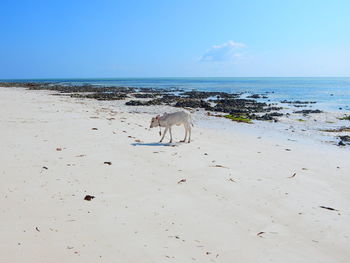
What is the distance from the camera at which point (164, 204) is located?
19.7 feet

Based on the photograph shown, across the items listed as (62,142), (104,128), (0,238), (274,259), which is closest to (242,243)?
(274,259)

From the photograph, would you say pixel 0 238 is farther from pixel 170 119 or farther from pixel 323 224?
pixel 170 119

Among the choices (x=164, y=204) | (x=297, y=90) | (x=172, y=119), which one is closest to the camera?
(x=164, y=204)

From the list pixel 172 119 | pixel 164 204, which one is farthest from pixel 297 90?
pixel 164 204

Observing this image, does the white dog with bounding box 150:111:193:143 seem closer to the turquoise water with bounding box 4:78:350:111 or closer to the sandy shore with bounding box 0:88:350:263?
the sandy shore with bounding box 0:88:350:263

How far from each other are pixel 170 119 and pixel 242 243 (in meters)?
8.77

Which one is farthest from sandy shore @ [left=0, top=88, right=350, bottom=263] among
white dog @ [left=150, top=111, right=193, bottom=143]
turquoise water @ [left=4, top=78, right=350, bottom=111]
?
turquoise water @ [left=4, top=78, right=350, bottom=111]

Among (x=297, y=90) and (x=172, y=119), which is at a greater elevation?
(x=297, y=90)

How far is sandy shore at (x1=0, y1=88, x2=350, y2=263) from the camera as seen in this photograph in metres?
4.41

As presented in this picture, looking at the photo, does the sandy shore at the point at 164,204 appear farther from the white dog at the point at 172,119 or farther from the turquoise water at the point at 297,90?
the turquoise water at the point at 297,90

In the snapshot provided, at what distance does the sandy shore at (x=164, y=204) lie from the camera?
4.41 metres

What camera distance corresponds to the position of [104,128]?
14.1 metres

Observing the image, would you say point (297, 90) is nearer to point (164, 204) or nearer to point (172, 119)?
point (172, 119)

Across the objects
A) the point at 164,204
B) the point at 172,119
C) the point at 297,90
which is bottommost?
the point at 164,204
